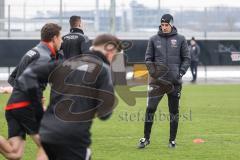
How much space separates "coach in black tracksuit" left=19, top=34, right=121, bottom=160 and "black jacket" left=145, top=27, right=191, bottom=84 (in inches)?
201

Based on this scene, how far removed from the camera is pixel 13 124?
855cm

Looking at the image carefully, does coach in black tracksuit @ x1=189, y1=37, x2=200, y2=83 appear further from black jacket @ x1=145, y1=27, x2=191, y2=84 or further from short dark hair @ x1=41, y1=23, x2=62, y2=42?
short dark hair @ x1=41, y1=23, x2=62, y2=42

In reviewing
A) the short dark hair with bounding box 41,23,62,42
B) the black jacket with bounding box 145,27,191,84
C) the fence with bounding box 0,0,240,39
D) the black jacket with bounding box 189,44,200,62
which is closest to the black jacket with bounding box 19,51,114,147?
the short dark hair with bounding box 41,23,62,42

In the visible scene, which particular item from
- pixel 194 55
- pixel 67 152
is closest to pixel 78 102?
pixel 67 152

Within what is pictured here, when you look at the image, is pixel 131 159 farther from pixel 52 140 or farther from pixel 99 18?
pixel 99 18

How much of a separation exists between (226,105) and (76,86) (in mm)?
14378

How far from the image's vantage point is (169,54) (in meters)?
11.8

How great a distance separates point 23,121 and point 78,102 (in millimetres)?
1925

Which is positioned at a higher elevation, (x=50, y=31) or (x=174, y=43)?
(x=50, y=31)

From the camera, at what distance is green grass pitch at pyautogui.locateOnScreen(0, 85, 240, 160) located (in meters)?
11.2

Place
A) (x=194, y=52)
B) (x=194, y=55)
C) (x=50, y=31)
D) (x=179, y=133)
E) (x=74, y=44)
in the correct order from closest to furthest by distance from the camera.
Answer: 1. (x=50, y=31)
2. (x=74, y=44)
3. (x=179, y=133)
4. (x=194, y=55)
5. (x=194, y=52)

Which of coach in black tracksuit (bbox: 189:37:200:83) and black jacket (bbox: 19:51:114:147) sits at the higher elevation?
black jacket (bbox: 19:51:114:147)

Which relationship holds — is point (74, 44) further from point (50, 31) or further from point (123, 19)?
point (123, 19)

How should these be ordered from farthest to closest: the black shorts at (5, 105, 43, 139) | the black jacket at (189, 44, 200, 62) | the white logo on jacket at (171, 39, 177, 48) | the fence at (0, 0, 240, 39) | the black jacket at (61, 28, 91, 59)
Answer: the fence at (0, 0, 240, 39) → the black jacket at (189, 44, 200, 62) → the black jacket at (61, 28, 91, 59) → the white logo on jacket at (171, 39, 177, 48) → the black shorts at (5, 105, 43, 139)
